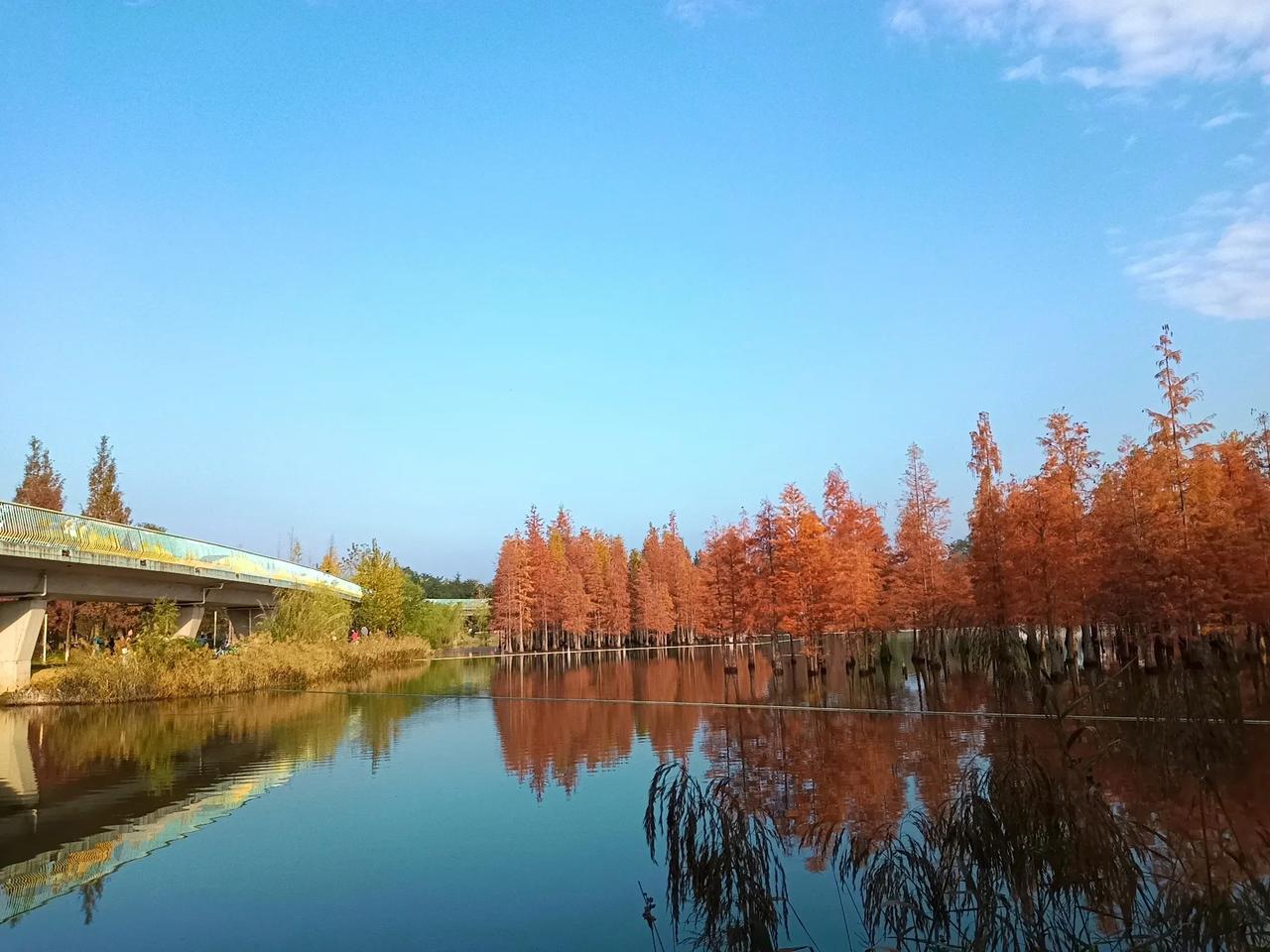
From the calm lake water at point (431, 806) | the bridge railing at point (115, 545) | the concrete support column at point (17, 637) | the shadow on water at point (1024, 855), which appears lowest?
the calm lake water at point (431, 806)

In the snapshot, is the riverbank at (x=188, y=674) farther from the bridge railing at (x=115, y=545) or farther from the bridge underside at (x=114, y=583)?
the bridge railing at (x=115, y=545)

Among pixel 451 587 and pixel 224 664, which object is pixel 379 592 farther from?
pixel 451 587

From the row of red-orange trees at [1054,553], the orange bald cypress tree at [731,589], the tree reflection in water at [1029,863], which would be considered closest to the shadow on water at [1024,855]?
the tree reflection in water at [1029,863]

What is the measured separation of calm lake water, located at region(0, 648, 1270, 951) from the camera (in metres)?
8.39

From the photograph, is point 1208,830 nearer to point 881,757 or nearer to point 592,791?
point 881,757

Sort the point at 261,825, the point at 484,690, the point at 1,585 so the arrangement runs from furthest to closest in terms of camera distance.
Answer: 1. the point at 484,690
2. the point at 1,585
3. the point at 261,825

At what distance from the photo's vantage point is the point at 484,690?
109 feet

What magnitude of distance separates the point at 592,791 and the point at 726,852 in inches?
305

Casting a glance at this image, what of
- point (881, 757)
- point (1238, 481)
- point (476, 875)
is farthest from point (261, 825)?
point (1238, 481)

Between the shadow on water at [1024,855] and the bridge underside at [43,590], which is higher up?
the bridge underside at [43,590]

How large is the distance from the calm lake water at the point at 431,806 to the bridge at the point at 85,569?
3070mm

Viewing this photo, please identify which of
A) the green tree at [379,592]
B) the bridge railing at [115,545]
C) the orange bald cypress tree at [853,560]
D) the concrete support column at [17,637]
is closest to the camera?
the bridge railing at [115,545]

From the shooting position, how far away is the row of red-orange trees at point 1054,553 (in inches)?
956

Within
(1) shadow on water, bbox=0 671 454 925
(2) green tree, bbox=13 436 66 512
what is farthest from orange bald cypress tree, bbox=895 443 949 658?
(2) green tree, bbox=13 436 66 512
